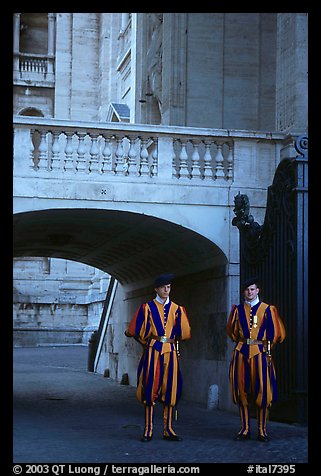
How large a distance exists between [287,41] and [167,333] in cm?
702

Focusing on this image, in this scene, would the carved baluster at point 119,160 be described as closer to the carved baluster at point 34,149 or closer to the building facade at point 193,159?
the building facade at point 193,159

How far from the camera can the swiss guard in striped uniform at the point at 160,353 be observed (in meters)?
9.80

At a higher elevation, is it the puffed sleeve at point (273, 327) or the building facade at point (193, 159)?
the building facade at point (193, 159)

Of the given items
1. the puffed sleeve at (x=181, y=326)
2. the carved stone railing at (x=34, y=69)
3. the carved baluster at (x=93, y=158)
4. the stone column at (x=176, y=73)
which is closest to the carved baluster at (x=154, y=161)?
the carved baluster at (x=93, y=158)

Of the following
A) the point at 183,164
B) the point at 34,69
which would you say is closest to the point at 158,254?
the point at 183,164

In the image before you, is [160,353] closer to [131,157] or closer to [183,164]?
[131,157]

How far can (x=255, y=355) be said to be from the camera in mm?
9883

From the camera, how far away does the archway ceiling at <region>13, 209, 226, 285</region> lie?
13797 millimetres

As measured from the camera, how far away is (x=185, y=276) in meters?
16.1

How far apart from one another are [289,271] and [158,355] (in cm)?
238

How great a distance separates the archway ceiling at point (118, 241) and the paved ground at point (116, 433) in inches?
92.9
